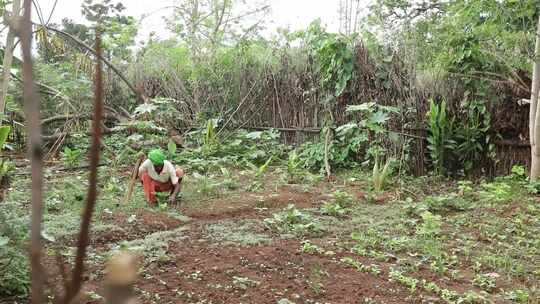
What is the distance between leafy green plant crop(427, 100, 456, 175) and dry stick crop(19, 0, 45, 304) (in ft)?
24.0

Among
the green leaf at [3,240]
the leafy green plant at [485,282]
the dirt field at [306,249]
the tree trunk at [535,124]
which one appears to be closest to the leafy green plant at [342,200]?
the dirt field at [306,249]

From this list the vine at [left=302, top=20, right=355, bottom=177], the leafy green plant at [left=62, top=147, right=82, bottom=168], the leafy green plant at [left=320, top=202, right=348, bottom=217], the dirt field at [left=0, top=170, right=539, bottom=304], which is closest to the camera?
the dirt field at [left=0, top=170, right=539, bottom=304]

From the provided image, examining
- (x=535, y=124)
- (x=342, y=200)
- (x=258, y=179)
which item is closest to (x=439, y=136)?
(x=535, y=124)

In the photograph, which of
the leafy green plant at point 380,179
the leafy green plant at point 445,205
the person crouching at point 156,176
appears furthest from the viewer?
the leafy green plant at point 380,179

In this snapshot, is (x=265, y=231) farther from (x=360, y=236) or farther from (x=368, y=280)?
(x=368, y=280)

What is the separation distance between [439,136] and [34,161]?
7431 millimetres

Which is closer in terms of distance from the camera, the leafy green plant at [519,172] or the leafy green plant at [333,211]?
the leafy green plant at [333,211]

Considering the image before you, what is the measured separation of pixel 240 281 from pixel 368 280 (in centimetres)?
89

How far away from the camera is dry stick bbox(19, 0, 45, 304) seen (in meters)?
0.48

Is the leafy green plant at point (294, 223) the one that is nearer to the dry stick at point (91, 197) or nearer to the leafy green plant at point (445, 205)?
the leafy green plant at point (445, 205)

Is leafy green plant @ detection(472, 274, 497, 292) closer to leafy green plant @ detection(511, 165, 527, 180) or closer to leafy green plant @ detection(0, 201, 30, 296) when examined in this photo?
leafy green plant @ detection(0, 201, 30, 296)

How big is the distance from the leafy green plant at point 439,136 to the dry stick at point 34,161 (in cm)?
731

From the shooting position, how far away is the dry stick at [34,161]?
48 centimetres

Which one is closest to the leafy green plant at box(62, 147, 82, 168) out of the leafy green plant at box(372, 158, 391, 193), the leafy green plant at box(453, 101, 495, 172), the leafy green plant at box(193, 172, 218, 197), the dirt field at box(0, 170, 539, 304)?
the dirt field at box(0, 170, 539, 304)
